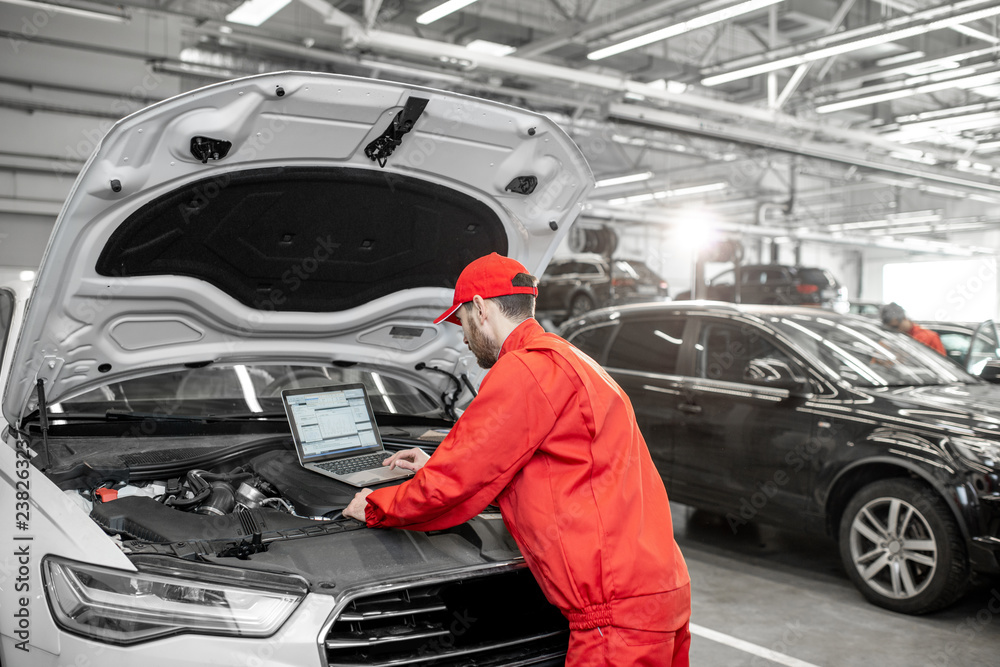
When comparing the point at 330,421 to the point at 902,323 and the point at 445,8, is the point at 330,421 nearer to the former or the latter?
the point at 902,323

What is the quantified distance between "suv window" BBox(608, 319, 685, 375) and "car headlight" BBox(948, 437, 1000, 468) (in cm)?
178

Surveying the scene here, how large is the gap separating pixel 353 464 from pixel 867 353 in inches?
132

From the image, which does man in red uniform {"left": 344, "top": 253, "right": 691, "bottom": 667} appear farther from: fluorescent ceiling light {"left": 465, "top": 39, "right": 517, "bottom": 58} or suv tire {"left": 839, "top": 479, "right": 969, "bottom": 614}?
fluorescent ceiling light {"left": 465, "top": 39, "right": 517, "bottom": 58}

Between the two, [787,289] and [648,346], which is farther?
[787,289]

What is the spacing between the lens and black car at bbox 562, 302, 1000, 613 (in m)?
3.75

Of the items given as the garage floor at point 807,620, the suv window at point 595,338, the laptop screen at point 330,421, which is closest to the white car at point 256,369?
the laptop screen at point 330,421

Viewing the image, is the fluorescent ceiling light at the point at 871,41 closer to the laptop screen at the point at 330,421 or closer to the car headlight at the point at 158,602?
the laptop screen at the point at 330,421

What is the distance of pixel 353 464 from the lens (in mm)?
A: 2607

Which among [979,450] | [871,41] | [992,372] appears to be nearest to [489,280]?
[979,450]

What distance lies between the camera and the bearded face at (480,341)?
2035 mm

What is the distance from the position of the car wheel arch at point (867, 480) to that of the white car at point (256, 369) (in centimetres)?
226

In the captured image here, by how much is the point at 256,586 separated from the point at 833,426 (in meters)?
3.40

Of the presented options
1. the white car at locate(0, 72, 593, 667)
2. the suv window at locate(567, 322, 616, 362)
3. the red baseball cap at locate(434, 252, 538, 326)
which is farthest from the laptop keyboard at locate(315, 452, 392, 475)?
the suv window at locate(567, 322, 616, 362)

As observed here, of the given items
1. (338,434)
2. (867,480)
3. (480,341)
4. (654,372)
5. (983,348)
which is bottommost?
(867,480)
